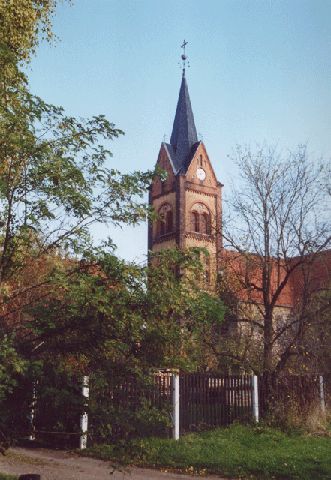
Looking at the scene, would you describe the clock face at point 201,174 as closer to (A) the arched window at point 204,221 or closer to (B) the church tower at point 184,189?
(B) the church tower at point 184,189

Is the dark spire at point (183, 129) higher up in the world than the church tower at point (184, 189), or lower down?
higher up

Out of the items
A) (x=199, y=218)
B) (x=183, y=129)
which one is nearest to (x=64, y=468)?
(x=199, y=218)

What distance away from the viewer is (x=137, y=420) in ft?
18.1

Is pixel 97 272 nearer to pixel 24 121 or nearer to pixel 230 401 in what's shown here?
pixel 24 121

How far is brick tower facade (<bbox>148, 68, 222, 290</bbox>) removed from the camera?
44.6m

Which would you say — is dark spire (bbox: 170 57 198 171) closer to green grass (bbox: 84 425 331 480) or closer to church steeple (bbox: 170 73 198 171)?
church steeple (bbox: 170 73 198 171)

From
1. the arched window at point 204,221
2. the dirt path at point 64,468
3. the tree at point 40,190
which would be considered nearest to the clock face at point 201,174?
the arched window at point 204,221

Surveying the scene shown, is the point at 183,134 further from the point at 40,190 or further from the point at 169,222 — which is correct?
the point at 40,190

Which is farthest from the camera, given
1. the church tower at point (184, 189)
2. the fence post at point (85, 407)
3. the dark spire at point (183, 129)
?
the dark spire at point (183, 129)

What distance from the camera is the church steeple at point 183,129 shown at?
161 ft

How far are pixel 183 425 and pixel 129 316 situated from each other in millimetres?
9038

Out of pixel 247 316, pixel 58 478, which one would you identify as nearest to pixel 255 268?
pixel 247 316

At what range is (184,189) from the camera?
1801 inches

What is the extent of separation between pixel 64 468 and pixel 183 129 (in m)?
43.3
